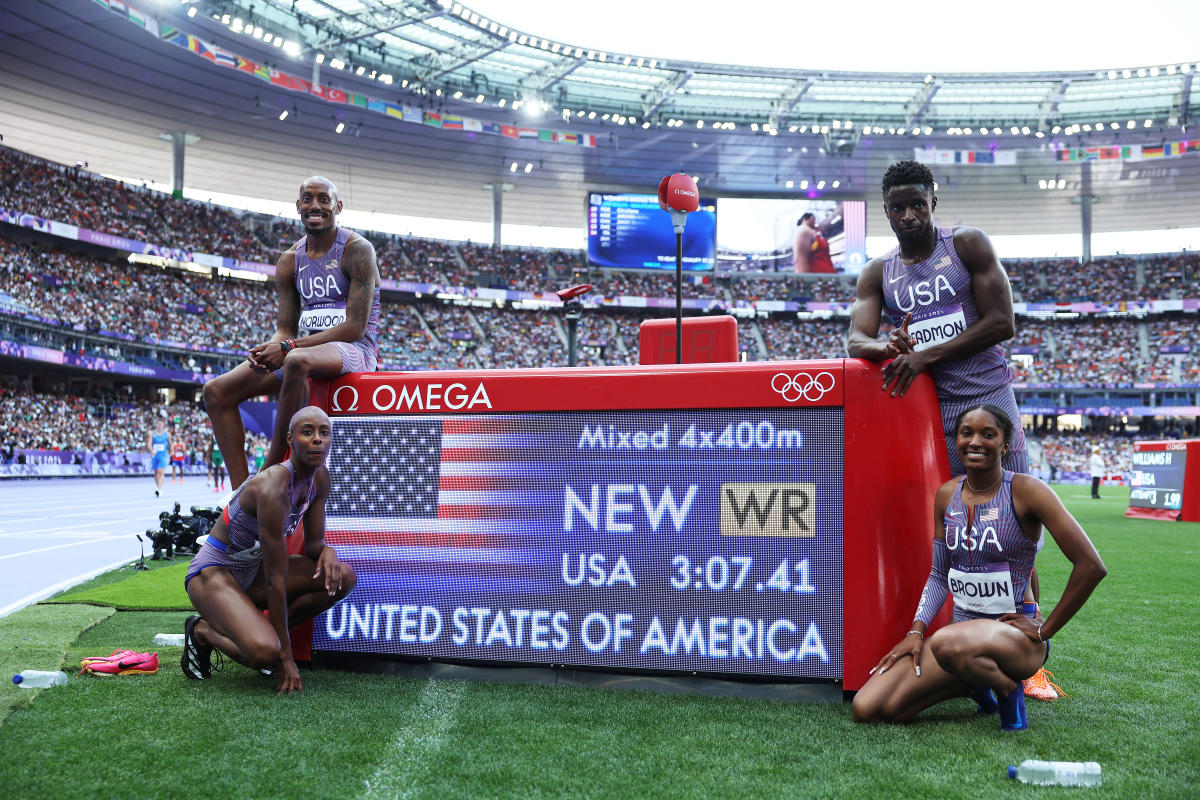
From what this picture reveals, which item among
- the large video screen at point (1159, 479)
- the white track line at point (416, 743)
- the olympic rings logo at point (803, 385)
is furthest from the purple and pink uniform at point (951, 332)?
the large video screen at point (1159, 479)

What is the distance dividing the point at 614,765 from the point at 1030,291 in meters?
50.9

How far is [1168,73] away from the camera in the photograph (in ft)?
112

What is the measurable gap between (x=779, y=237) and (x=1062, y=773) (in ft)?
138

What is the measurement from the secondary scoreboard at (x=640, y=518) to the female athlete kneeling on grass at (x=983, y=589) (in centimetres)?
17

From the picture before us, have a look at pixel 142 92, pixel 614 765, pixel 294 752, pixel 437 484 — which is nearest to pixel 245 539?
pixel 437 484

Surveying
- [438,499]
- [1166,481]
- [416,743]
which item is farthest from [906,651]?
[1166,481]

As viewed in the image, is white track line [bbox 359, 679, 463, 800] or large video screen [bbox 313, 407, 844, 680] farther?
large video screen [bbox 313, 407, 844, 680]

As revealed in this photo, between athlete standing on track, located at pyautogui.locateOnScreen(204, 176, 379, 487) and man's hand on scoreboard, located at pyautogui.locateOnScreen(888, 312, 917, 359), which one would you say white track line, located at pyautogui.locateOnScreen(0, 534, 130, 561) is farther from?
man's hand on scoreboard, located at pyautogui.locateOnScreen(888, 312, 917, 359)

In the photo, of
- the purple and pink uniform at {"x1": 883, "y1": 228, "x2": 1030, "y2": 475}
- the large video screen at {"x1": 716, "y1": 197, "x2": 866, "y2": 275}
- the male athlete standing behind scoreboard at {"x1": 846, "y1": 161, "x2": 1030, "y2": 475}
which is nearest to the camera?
the male athlete standing behind scoreboard at {"x1": 846, "y1": 161, "x2": 1030, "y2": 475}

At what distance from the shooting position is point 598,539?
13.0ft

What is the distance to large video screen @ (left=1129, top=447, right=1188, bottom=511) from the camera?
1644 centimetres

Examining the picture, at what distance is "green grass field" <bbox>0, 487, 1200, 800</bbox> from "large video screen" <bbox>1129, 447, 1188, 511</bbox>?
559 inches

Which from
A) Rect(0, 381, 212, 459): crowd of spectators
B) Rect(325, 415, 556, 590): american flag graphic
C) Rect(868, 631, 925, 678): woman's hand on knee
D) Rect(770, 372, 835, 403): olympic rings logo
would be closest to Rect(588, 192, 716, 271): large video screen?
Rect(0, 381, 212, 459): crowd of spectators

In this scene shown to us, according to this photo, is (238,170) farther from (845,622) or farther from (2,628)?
(845,622)
